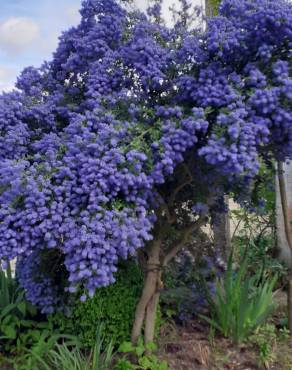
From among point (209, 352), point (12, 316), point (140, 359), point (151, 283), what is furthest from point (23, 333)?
point (209, 352)

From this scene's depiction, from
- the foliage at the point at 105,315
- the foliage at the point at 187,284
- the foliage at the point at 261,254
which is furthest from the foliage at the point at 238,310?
the foliage at the point at 261,254

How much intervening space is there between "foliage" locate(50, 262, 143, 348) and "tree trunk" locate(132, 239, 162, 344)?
0.11 m

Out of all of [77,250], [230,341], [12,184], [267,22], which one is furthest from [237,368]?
[267,22]

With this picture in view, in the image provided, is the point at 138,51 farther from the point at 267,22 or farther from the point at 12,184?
the point at 12,184

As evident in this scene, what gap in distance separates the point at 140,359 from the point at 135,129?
164 centimetres

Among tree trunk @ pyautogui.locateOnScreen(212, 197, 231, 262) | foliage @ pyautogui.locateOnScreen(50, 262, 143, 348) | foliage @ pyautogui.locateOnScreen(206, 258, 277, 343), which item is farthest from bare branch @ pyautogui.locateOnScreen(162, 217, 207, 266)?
tree trunk @ pyautogui.locateOnScreen(212, 197, 231, 262)

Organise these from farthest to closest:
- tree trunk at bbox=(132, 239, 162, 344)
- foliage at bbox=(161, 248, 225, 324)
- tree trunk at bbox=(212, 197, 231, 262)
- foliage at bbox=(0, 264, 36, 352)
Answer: tree trunk at bbox=(212, 197, 231, 262)
foliage at bbox=(161, 248, 225, 324)
foliage at bbox=(0, 264, 36, 352)
tree trunk at bbox=(132, 239, 162, 344)

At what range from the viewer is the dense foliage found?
268 cm

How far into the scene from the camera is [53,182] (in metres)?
2.92

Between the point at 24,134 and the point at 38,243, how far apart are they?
80 centimetres

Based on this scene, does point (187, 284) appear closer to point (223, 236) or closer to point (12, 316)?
point (223, 236)

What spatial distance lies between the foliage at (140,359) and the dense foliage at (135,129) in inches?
34.6

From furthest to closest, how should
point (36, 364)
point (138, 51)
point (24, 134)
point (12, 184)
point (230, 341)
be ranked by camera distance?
point (230, 341) < point (36, 364) < point (24, 134) < point (138, 51) < point (12, 184)

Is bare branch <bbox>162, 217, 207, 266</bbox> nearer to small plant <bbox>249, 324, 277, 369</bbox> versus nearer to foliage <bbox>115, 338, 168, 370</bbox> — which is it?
foliage <bbox>115, 338, 168, 370</bbox>
